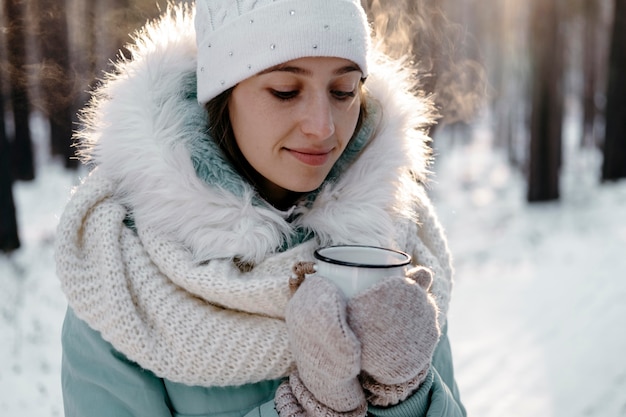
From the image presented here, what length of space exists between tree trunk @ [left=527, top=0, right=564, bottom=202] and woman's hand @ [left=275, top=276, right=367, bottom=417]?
954 centimetres

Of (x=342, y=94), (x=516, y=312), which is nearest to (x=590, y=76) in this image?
(x=516, y=312)

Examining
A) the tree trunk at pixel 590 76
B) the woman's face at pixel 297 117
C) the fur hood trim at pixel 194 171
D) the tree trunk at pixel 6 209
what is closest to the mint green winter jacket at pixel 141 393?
→ the fur hood trim at pixel 194 171

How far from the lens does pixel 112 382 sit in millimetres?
1473

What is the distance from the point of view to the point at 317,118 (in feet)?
4.90

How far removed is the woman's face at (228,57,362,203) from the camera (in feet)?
4.93

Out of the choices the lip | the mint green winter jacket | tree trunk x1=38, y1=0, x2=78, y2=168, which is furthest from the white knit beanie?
tree trunk x1=38, y1=0, x2=78, y2=168

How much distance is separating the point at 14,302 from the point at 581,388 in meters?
4.85

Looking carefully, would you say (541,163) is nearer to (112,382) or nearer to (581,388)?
(581,388)

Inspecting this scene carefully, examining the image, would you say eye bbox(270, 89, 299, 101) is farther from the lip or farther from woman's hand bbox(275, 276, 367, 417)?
woman's hand bbox(275, 276, 367, 417)

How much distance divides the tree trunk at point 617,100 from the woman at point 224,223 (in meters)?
10.6

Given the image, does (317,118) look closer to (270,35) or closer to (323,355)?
(270,35)

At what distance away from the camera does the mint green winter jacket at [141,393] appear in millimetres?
1456

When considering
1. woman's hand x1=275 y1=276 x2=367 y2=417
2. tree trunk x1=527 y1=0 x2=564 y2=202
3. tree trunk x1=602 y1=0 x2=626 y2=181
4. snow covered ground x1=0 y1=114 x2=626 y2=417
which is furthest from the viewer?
tree trunk x1=602 y1=0 x2=626 y2=181

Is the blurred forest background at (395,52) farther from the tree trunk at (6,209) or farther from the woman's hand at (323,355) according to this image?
the woman's hand at (323,355)
